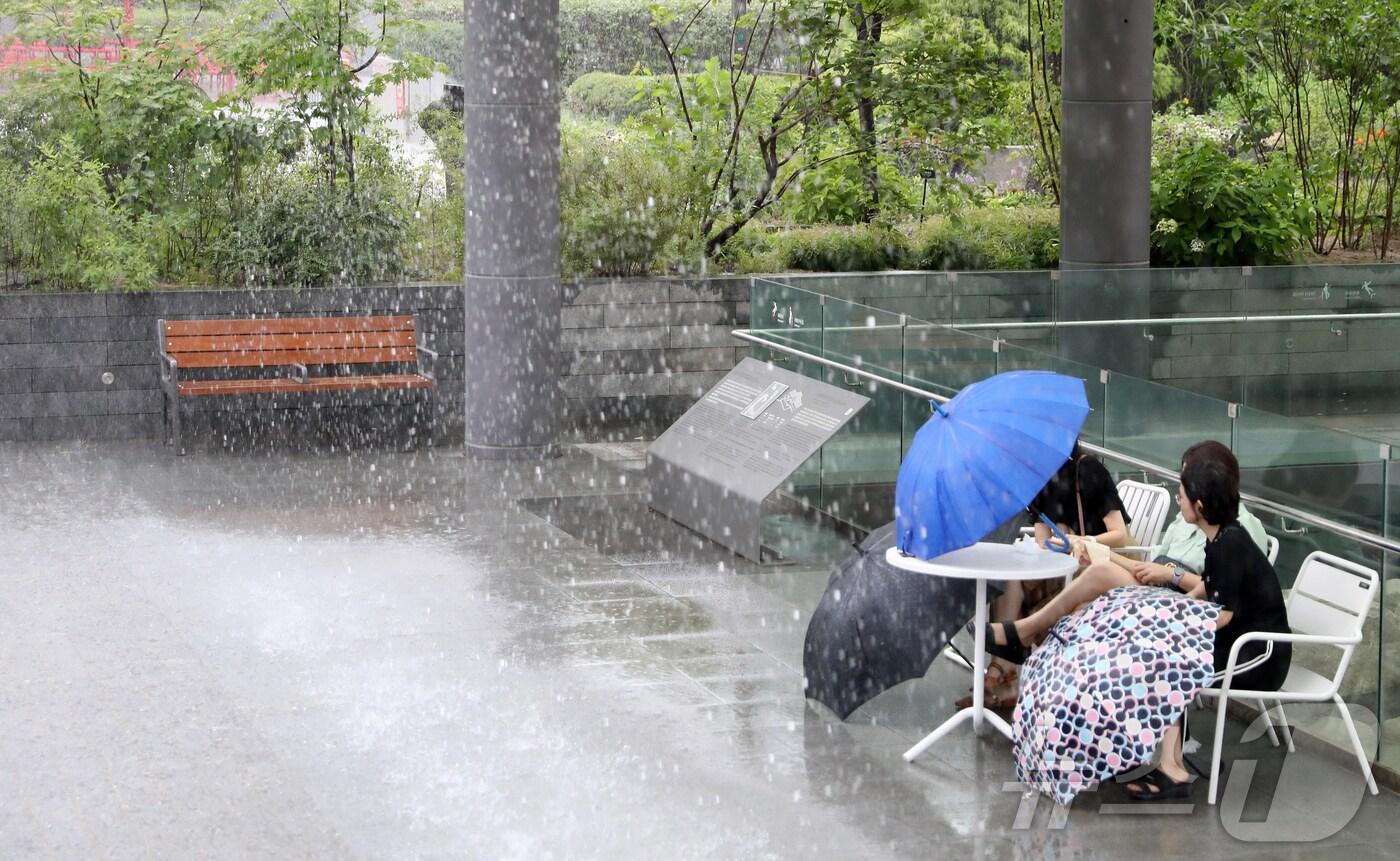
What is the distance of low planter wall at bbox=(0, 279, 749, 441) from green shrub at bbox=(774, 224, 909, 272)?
4.92 ft

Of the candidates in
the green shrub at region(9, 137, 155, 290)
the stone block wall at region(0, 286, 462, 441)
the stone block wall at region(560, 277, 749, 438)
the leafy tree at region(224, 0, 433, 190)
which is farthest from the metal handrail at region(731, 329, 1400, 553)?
the green shrub at region(9, 137, 155, 290)

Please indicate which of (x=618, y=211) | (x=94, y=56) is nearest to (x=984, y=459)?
(x=618, y=211)

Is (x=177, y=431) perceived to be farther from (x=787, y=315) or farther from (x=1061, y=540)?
(x=1061, y=540)

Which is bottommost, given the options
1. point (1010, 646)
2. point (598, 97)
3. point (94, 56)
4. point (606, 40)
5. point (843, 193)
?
point (1010, 646)

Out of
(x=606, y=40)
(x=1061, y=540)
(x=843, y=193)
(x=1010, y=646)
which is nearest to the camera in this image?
(x=1061, y=540)

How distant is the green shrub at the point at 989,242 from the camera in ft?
54.2

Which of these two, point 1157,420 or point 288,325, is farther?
point 288,325

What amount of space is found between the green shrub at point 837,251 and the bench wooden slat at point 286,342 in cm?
386

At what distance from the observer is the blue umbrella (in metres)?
6.56

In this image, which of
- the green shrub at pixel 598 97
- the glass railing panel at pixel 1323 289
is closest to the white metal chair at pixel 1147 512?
the glass railing panel at pixel 1323 289

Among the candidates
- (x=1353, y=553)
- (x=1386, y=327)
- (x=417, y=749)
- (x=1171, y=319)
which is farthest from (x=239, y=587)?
(x=1386, y=327)

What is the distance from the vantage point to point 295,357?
13781 millimetres

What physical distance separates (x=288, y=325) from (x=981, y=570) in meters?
8.32

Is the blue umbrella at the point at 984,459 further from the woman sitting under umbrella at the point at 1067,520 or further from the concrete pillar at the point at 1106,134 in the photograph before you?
the concrete pillar at the point at 1106,134
